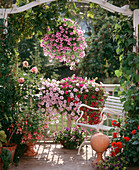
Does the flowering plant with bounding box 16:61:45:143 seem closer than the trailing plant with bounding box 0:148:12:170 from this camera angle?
No

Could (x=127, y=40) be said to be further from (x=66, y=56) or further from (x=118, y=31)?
(x=66, y=56)

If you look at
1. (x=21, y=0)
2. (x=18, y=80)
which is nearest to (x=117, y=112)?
(x=18, y=80)

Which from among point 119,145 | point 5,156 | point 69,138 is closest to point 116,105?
point 69,138

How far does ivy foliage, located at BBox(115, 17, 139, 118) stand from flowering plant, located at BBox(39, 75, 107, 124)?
28.6 inches

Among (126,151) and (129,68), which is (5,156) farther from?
(129,68)

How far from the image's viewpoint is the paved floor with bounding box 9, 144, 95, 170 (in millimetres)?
3054

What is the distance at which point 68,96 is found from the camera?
385 centimetres

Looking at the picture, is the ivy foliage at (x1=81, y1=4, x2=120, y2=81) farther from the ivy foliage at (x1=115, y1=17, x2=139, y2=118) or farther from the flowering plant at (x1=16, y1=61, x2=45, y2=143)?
the flowering plant at (x1=16, y1=61, x2=45, y2=143)

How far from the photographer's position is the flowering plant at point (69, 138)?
378cm

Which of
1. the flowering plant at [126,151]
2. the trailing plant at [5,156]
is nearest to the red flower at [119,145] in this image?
the flowering plant at [126,151]

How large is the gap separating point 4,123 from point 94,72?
4.63 meters

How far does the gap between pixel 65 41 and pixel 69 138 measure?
148 cm

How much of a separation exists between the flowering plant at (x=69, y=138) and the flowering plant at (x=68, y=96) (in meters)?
0.24

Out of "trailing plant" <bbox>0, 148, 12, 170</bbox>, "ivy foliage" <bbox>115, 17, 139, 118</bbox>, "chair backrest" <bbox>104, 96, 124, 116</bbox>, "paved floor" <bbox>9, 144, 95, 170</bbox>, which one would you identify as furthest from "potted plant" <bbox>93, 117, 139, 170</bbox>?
"trailing plant" <bbox>0, 148, 12, 170</bbox>
